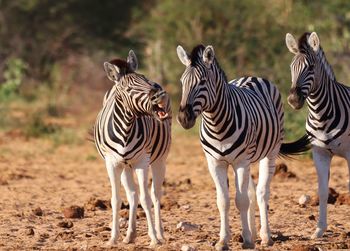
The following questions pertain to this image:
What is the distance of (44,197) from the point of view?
11.8 metres

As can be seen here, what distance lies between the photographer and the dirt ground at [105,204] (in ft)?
28.9

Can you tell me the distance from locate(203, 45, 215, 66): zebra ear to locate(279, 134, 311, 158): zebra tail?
5.62 feet

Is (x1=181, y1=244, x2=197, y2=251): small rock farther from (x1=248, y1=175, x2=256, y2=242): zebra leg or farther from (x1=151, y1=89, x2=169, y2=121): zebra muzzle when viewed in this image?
(x1=151, y1=89, x2=169, y2=121): zebra muzzle

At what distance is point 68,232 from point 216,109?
78.8 inches

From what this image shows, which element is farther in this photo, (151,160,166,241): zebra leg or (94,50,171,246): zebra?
(151,160,166,241): zebra leg

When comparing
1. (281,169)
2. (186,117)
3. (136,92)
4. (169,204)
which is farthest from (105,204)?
(186,117)

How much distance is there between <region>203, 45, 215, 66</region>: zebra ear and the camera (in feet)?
26.2

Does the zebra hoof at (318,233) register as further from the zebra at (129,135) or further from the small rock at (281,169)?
the small rock at (281,169)

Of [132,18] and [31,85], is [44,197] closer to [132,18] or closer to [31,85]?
[31,85]

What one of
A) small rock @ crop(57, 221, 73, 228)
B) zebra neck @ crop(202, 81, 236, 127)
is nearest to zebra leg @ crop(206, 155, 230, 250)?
zebra neck @ crop(202, 81, 236, 127)

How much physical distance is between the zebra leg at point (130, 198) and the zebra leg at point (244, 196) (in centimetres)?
95

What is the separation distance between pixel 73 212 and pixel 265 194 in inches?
84.8

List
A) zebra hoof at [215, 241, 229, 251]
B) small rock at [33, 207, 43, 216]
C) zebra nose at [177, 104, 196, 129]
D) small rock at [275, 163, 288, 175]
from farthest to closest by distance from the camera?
small rock at [275, 163, 288, 175]
small rock at [33, 207, 43, 216]
zebra hoof at [215, 241, 229, 251]
zebra nose at [177, 104, 196, 129]

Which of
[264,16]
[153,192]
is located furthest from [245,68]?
[153,192]
